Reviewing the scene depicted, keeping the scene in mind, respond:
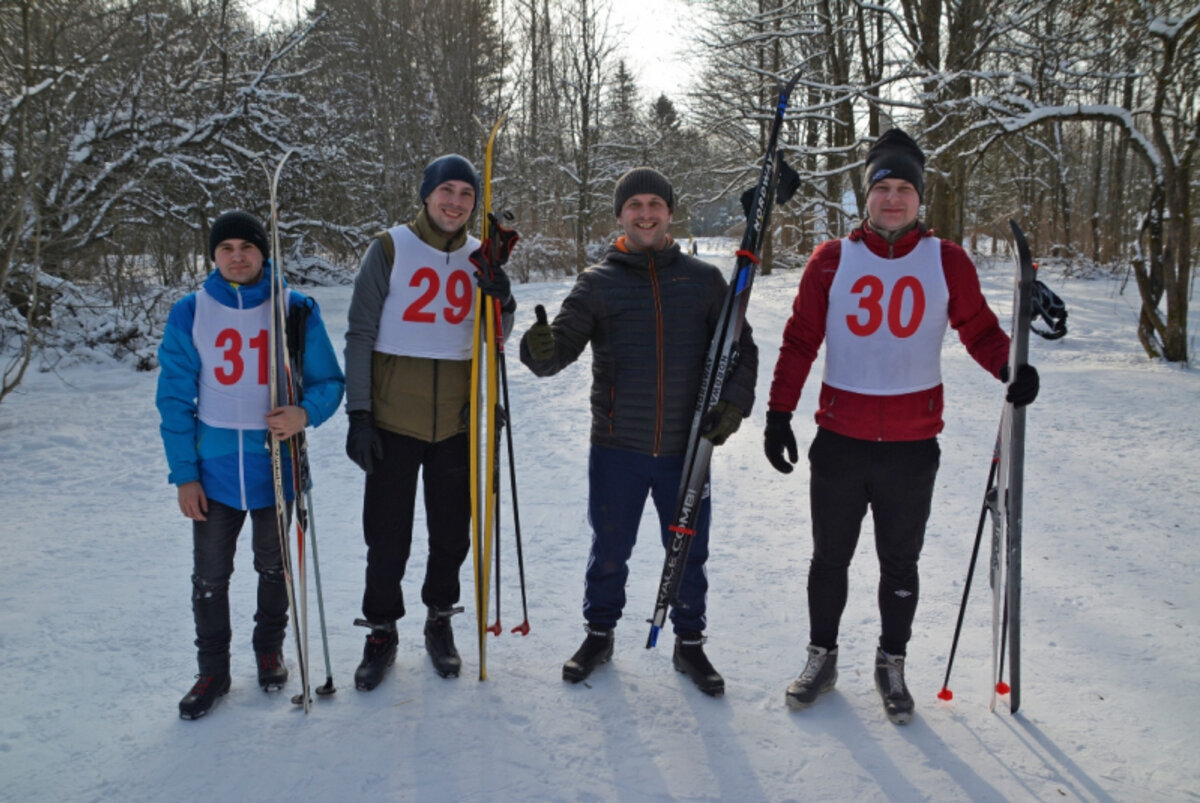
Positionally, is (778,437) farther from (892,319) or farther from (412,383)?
(412,383)

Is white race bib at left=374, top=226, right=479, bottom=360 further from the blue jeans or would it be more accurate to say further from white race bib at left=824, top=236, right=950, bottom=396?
white race bib at left=824, top=236, right=950, bottom=396

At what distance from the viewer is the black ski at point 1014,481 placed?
2.25m

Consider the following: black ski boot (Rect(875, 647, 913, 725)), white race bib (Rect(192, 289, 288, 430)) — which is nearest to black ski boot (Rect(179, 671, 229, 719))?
white race bib (Rect(192, 289, 288, 430))

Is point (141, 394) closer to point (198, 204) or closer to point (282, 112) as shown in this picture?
point (198, 204)

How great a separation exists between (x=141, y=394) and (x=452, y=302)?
6181 mm

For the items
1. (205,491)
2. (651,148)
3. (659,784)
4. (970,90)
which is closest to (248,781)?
(205,491)

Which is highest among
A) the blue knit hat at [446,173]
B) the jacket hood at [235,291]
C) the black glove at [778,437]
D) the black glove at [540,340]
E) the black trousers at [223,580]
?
the blue knit hat at [446,173]

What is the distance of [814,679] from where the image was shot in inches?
99.9

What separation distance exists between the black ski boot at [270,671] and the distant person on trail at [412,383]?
27 cm

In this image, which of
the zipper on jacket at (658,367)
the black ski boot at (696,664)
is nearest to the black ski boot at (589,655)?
the black ski boot at (696,664)

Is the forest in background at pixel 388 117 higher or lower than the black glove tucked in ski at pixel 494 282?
higher

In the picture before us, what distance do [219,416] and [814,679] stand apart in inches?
86.3

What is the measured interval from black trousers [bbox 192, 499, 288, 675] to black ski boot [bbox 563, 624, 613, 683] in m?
1.04

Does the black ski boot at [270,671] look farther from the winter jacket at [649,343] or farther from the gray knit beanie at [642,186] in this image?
the gray knit beanie at [642,186]
